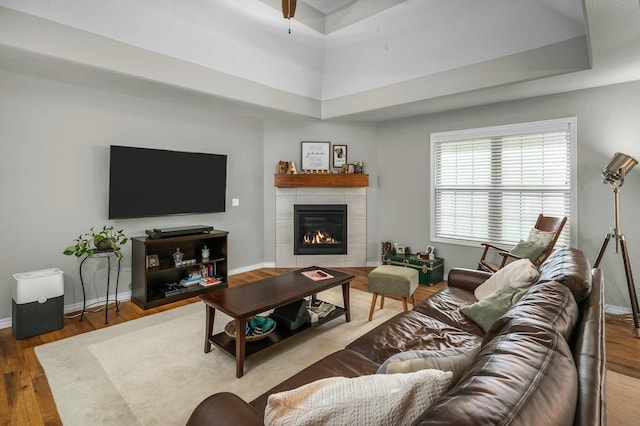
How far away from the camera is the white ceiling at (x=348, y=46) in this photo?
8.84 feet

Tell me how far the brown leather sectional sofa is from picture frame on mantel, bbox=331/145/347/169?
3.62 meters

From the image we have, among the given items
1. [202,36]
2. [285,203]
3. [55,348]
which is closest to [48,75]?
[202,36]

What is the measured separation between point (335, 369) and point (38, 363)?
234 cm

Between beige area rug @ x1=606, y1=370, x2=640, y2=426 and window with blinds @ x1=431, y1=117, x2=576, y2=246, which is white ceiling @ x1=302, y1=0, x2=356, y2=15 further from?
beige area rug @ x1=606, y1=370, x2=640, y2=426

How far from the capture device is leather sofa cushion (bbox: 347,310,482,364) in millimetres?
1836

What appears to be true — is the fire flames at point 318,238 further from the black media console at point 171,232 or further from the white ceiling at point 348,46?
the white ceiling at point 348,46

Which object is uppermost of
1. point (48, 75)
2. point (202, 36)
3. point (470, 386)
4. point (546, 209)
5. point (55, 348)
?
point (202, 36)

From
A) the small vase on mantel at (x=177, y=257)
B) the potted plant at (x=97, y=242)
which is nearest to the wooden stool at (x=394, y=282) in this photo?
the small vase on mantel at (x=177, y=257)

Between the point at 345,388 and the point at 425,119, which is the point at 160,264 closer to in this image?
the point at 345,388

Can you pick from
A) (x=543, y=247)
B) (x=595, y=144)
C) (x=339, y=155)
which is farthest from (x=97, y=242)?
(x=595, y=144)

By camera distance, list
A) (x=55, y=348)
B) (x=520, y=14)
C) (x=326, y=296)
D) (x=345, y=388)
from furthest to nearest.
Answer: (x=326, y=296) → (x=520, y=14) → (x=55, y=348) → (x=345, y=388)

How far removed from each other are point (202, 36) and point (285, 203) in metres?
2.62

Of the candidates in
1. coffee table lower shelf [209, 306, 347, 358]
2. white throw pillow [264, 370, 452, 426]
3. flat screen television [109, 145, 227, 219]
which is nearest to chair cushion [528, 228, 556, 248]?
coffee table lower shelf [209, 306, 347, 358]

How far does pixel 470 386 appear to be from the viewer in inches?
30.3
